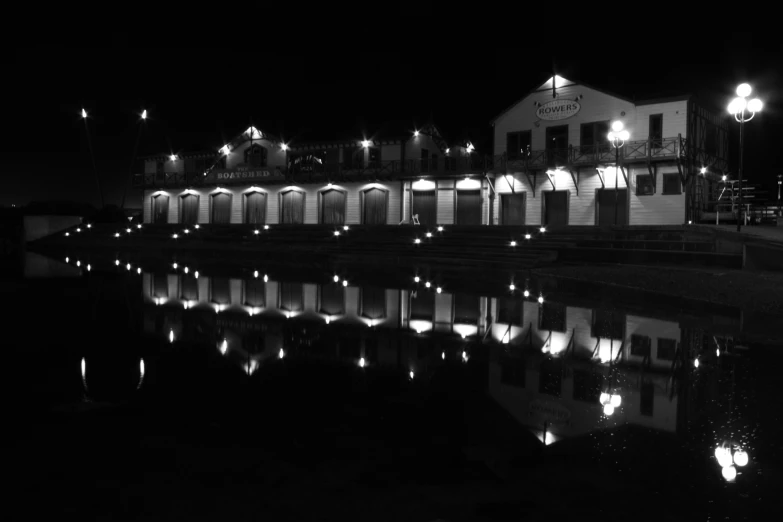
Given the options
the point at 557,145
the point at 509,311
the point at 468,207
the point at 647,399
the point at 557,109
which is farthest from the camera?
the point at 468,207

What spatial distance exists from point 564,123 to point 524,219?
5.42m

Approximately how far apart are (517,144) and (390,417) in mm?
27699

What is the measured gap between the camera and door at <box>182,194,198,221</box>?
1721 inches

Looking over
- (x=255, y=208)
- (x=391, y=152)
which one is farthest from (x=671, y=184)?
(x=255, y=208)

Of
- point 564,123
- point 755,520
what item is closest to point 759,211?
point 564,123

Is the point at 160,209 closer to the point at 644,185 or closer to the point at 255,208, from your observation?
the point at 255,208

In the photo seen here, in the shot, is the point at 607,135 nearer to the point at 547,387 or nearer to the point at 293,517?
the point at 547,387

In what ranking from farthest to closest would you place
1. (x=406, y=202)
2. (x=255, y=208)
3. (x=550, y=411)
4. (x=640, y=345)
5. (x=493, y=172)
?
(x=255, y=208) < (x=406, y=202) < (x=493, y=172) < (x=640, y=345) < (x=550, y=411)

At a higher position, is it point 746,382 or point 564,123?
point 564,123

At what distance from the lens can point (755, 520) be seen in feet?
10.0

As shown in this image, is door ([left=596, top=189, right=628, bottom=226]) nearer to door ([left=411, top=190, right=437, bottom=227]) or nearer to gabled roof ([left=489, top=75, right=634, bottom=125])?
gabled roof ([left=489, top=75, right=634, bottom=125])

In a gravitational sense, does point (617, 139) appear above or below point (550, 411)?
above

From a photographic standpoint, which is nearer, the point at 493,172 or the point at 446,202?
the point at 493,172

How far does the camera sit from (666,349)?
739 cm
